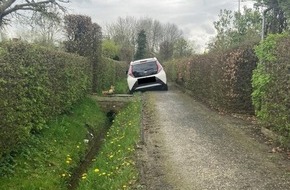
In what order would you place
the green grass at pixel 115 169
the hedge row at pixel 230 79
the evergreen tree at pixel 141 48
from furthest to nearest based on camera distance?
the evergreen tree at pixel 141 48 → the hedge row at pixel 230 79 → the green grass at pixel 115 169

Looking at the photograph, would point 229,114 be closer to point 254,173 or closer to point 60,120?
point 60,120

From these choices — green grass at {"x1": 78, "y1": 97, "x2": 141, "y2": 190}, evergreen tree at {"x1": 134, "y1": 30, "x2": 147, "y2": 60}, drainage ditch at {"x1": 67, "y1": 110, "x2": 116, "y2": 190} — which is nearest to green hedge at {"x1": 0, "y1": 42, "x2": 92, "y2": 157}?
drainage ditch at {"x1": 67, "y1": 110, "x2": 116, "y2": 190}

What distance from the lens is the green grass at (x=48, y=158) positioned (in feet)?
20.3

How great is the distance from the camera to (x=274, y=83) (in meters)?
7.37

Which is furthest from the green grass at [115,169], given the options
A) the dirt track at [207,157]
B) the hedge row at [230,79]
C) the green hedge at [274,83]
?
the hedge row at [230,79]

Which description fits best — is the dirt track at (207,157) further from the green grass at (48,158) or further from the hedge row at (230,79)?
the green grass at (48,158)

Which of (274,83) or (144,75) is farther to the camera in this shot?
(144,75)

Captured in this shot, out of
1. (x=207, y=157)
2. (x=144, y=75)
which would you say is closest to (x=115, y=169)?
(x=207, y=157)

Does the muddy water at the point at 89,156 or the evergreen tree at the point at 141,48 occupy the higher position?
the evergreen tree at the point at 141,48

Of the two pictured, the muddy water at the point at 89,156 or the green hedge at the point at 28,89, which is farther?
the muddy water at the point at 89,156

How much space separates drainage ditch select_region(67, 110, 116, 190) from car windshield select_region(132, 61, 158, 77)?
4.76 metres

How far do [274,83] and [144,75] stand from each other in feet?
39.0

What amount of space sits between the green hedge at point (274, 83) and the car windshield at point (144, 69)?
10.7m

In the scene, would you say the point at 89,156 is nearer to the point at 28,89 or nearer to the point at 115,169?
the point at 28,89
